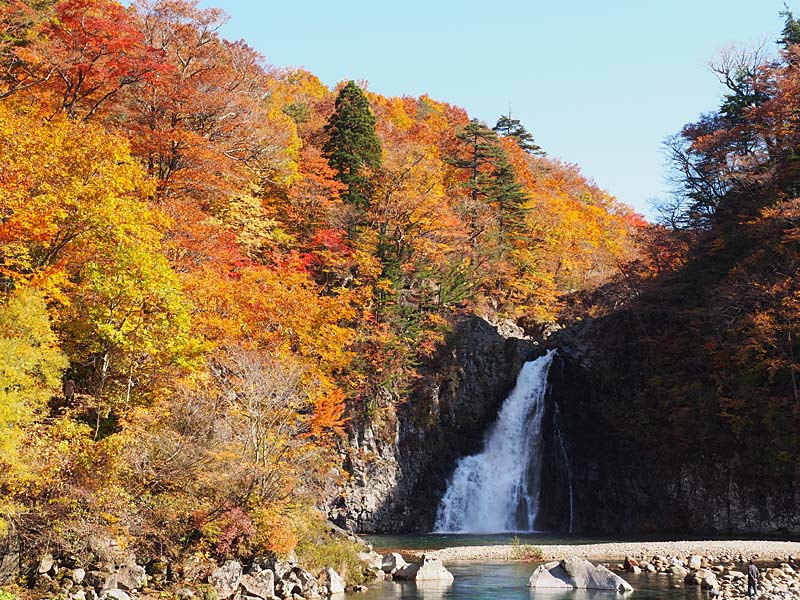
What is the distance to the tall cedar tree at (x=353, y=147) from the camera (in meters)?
40.5

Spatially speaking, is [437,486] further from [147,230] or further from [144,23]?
[144,23]

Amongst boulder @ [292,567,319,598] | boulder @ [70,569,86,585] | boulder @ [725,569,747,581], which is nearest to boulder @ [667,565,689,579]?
boulder @ [725,569,747,581]

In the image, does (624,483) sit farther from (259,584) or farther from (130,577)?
(130,577)

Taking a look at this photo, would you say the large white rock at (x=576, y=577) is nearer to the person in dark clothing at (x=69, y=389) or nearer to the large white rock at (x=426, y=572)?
the large white rock at (x=426, y=572)

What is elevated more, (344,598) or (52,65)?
(52,65)

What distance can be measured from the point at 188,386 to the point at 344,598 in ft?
21.6

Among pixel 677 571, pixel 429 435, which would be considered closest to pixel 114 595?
pixel 677 571

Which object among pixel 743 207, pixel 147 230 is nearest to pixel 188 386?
pixel 147 230

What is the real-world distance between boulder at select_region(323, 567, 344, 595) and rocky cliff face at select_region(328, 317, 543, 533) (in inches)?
591

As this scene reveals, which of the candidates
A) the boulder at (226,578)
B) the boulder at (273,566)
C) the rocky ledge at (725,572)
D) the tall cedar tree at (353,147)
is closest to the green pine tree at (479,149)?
the tall cedar tree at (353,147)

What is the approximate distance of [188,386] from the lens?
18562 millimetres

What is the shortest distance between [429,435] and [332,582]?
19500mm

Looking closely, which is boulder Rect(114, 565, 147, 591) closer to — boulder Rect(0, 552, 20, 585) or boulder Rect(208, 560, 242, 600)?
boulder Rect(208, 560, 242, 600)

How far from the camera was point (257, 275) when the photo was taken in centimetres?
2647
